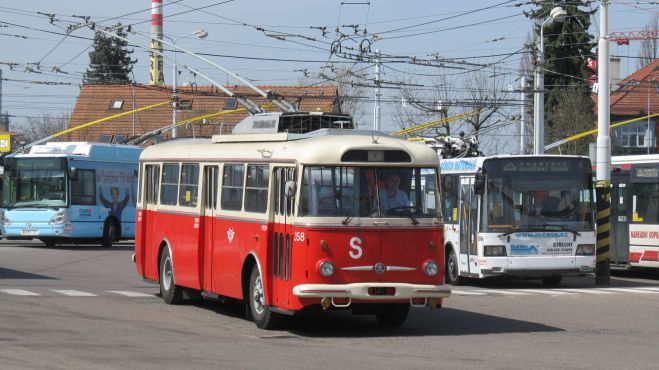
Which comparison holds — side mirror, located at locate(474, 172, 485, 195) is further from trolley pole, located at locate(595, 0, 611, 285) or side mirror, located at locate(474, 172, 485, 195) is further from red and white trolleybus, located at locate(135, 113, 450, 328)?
red and white trolleybus, located at locate(135, 113, 450, 328)

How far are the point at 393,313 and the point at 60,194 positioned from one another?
885 inches

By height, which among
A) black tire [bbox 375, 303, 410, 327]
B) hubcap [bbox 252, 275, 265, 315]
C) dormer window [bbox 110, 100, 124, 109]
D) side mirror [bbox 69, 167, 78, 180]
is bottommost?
black tire [bbox 375, 303, 410, 327]

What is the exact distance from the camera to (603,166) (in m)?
26.3

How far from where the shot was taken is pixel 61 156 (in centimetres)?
3722

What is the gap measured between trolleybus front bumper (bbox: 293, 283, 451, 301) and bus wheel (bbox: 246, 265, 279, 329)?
Answer: 0.97m

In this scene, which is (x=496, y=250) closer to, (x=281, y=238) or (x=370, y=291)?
(x=281, y=238)

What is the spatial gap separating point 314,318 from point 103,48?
86.4m

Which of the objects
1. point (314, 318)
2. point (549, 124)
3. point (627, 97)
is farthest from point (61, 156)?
point (627, 97)

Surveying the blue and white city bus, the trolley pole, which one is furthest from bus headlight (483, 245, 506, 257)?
the blue and white city bus

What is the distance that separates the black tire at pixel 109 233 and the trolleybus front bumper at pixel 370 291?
80.4 ft

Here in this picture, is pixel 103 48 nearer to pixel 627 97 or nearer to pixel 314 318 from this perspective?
pixel 627 97

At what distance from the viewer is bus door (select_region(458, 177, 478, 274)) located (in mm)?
24391

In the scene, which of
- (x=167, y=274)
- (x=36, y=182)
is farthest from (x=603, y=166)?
(x=36, y=182)

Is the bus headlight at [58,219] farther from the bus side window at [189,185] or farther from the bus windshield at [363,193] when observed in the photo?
the bus windshield at [363,193]
